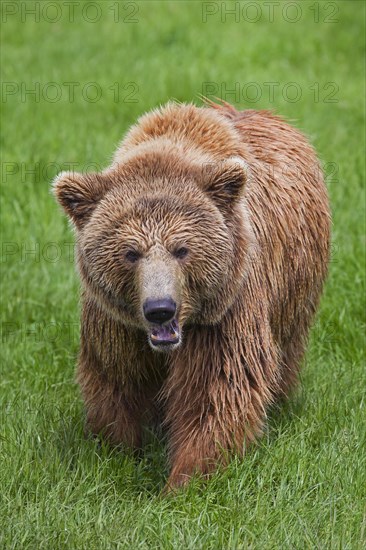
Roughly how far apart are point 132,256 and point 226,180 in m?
0.57

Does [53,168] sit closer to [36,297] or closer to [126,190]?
[36,297]

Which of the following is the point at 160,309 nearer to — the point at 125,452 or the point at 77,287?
the point at 125,452

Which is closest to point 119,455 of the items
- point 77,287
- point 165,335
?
point 165,335

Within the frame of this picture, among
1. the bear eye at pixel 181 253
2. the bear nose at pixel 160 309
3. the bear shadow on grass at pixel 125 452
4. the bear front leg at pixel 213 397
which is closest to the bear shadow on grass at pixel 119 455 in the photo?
the bear shadow on grass at pixel 125 452

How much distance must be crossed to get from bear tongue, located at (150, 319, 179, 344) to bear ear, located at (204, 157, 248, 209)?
2.16 feet

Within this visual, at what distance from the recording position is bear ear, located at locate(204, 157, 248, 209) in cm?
509

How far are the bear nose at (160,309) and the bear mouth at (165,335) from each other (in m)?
0.11

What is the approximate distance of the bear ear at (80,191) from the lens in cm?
515

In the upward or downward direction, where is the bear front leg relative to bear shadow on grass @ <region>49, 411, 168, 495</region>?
upward

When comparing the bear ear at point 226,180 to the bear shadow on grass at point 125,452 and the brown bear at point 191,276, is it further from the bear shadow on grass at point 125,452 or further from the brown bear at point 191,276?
the bear shadow on grass at point 125,452

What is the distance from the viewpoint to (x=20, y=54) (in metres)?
12.8

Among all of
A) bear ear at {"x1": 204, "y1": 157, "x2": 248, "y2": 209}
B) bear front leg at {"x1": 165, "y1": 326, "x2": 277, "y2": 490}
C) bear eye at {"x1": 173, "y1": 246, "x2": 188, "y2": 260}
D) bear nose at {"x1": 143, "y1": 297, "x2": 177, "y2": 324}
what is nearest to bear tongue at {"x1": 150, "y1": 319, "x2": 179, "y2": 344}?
bear nose at {"x1": 143, "y1": 297, "x2": 177, "y2": 324}

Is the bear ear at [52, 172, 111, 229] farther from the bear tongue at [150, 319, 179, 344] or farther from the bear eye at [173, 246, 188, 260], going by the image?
the bear tongue at [150, 319, 179, 344]

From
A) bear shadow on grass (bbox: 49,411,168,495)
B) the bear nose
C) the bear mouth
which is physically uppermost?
the bear nose
